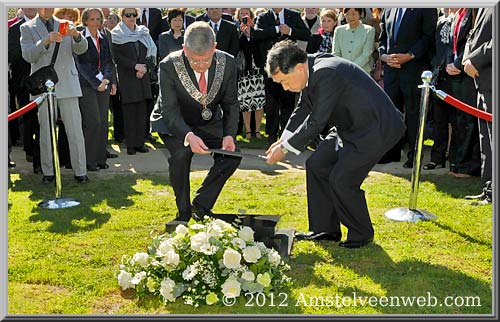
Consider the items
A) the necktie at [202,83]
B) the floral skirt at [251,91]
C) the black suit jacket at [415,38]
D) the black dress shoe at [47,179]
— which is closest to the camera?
the necktie at [202,83]

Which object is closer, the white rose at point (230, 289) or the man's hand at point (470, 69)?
the white rose at point (230, 289)

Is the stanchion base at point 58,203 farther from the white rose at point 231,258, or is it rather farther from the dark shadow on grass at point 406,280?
the white rose at point 231,258

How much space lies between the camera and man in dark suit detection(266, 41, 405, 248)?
627cm

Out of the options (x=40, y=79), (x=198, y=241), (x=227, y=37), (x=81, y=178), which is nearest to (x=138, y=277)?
(x=198, y=241)

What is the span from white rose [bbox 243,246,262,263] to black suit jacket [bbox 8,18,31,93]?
16.1 ft

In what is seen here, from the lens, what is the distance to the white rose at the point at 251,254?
18.8ft

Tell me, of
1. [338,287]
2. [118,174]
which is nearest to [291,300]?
→ [338,287]

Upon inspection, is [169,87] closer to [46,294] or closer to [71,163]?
[46,294]

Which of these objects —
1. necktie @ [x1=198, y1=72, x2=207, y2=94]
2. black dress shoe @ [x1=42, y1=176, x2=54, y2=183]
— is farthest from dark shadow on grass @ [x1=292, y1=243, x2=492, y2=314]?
black dress shoe @ [x1=42, y1=176, x2=54, y2=183]

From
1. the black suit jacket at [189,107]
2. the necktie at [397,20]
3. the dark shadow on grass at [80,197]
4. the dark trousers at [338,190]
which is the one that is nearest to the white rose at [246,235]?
the dark trousers at [338,190]

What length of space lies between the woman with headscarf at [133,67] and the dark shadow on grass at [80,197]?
138cm

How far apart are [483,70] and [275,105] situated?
419cm

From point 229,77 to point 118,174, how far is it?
3.21 meters

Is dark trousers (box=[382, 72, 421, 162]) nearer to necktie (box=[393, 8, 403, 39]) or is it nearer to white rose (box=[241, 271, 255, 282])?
necktie (box=[393, 8, 403, 39])
